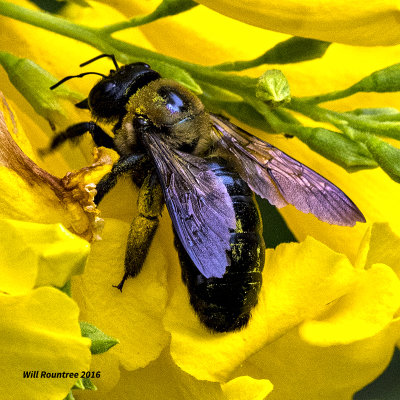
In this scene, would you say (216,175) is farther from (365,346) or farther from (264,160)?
(365,346)

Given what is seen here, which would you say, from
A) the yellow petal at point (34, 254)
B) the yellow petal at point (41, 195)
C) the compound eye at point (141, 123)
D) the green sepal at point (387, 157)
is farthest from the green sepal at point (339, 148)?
the yellow petal at point (34, 254)

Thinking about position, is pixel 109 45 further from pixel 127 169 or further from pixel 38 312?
pixel 38 312

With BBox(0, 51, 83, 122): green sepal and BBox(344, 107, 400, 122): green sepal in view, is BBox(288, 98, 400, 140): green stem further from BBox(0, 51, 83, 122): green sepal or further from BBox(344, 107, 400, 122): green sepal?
BBox(0, 51, 83, 122): green sepal

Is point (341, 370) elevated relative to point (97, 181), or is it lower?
lower

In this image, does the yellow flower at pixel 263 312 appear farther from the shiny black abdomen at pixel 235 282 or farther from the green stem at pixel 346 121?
the green stem at pixel 346 121

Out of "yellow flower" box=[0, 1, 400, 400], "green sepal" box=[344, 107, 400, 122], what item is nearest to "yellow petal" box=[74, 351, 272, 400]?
"yellow flower" box=[0, 1, 400, 400]

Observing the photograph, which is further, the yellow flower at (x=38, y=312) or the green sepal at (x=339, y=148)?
the green sepal at (x=339, y=148)

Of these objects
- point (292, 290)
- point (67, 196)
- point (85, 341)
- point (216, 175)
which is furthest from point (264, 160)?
point (85, 341)
